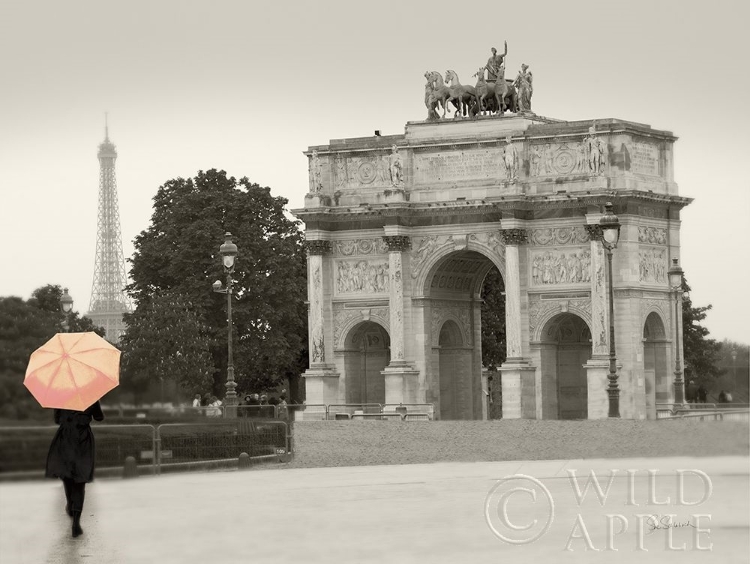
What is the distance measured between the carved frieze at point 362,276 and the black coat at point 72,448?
50104mm

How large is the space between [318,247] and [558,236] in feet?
31.4

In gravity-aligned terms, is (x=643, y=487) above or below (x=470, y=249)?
below

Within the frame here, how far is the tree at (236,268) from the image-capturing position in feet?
282

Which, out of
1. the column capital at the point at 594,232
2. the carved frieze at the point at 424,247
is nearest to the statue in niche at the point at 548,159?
the column capital at the point at 594,232

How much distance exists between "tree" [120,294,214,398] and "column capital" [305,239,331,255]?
18.7 ft

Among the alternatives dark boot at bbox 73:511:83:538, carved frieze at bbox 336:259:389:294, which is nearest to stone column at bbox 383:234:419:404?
carved frieze at bbox 336:259:389:294

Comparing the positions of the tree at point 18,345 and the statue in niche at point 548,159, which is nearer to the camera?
the tree at point 18,345

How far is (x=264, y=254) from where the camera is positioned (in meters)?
87.4

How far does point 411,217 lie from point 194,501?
147 ft

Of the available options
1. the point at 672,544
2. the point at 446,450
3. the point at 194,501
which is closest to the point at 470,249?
the point at 446,450

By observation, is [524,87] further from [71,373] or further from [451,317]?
[71,373]

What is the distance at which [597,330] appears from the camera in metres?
71.5

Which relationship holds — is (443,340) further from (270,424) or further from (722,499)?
(722,499)
